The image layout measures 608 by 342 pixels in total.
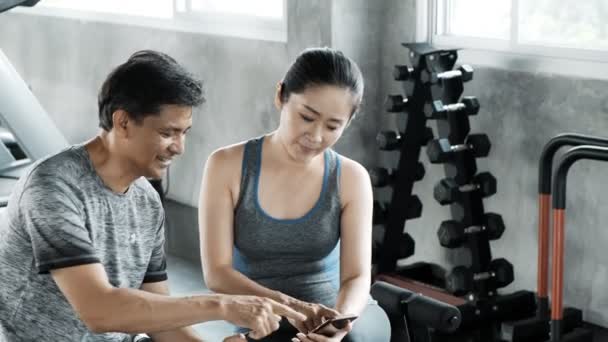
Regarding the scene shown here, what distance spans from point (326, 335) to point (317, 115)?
50cm

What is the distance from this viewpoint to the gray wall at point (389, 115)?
348 cm

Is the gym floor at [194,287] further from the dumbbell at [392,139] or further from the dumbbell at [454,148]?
the dumbbell at [392,139]

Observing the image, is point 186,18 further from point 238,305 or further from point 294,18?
point 238,305

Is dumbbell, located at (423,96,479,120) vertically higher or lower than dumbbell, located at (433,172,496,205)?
higher

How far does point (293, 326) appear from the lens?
7.22ft

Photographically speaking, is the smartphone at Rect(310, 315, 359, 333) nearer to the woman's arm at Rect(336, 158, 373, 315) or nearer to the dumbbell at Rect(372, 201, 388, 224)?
the woman's arm at Rect(336, 158, 373, 315)

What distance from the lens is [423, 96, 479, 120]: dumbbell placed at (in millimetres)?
3527

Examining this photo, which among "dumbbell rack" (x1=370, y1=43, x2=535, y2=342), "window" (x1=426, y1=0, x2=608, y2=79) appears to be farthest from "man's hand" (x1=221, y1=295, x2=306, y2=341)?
"window" (x1=426, y1=0, x2=608, y2=79)

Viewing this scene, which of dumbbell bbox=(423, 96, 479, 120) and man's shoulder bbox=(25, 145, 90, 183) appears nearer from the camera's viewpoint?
man's shoulder bbox=(25, 145, 90, 183)

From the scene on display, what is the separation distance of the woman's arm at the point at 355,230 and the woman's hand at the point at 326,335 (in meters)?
0.24

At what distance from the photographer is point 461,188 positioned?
3.55 m

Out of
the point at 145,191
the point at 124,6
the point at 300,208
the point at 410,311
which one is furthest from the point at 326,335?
the point at 124,6

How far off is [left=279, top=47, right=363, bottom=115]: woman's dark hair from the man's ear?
0.57 metres

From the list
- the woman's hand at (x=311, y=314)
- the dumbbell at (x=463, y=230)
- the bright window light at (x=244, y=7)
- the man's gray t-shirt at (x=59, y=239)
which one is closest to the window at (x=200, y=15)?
the bright window light at (x=244, y=7)
